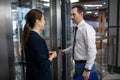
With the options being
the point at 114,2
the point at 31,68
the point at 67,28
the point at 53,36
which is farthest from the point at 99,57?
the point at 31,68

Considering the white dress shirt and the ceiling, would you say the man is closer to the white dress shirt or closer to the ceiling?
the white dress shirt

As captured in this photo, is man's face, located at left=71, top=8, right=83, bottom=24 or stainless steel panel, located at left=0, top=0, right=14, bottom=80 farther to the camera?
man's face, located at left=71, top=8, right=83, bottom=24

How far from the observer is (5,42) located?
6.68ft

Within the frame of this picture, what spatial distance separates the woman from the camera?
1.91 meters

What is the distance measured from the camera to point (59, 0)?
3.27 metres

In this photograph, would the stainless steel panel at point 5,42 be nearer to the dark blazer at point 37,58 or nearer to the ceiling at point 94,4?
the dark blazer at point 37,58

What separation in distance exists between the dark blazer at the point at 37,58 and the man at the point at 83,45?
593 mm

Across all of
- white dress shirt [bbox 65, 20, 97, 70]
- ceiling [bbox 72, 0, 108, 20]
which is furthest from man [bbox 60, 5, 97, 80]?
ceiling [bbox 72, 0, 108, 20]

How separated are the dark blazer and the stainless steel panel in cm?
23

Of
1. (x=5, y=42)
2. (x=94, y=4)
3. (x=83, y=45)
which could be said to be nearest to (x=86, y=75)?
(x=83, y=45)

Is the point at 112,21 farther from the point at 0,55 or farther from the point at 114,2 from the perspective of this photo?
the point at 0,55

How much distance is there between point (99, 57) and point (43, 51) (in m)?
2.73

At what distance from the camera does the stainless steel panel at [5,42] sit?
6.56 ft

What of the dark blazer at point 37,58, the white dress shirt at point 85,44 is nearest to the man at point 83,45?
the white dress shirt at point 85,44
